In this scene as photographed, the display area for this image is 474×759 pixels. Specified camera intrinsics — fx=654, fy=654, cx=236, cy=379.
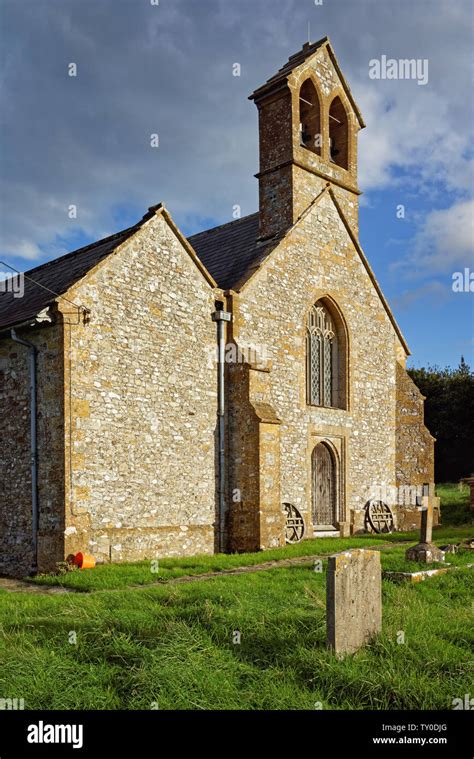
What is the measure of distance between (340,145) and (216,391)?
34.3 feet

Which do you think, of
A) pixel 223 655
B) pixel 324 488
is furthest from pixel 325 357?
pixel 223 655

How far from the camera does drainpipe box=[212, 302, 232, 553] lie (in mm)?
15531

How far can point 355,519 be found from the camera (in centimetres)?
1947

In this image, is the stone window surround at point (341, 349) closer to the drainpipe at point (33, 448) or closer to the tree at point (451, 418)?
the drainpipe at point (33, 448)

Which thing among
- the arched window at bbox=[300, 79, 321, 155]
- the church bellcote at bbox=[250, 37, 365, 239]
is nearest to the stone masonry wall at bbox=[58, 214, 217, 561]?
the church bellcote at bbox=[250, 37, 365, 239]

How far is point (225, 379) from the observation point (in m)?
16.2

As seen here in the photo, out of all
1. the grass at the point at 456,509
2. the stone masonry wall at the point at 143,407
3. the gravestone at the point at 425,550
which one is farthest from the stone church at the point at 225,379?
the gravestone at the point at 425,550

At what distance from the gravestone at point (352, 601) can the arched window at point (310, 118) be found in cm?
1586

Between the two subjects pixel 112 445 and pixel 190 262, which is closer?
pixel 112 445

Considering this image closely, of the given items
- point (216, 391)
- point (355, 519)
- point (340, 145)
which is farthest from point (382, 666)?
point (340, 145)

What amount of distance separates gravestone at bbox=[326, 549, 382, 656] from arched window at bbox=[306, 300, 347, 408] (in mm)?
11568

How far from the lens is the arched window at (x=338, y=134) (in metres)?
21.3

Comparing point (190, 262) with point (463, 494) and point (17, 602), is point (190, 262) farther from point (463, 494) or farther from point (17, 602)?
point (463, 494)
